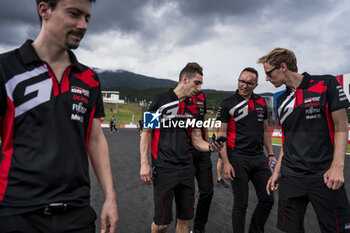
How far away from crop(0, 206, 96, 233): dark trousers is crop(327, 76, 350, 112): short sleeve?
240cm

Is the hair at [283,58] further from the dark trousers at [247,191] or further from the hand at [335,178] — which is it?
the dark trousers at [247,191]


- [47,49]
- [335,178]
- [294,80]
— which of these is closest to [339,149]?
[335,178]

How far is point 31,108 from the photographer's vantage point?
144cm

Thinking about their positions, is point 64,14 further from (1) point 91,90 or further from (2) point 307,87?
(2) point 307,87

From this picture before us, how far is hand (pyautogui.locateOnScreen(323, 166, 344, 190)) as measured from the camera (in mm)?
2324

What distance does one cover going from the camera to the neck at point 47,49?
1.57m

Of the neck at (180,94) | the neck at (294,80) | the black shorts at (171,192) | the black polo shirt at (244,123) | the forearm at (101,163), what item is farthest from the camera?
the black polo shirt at (244,123)

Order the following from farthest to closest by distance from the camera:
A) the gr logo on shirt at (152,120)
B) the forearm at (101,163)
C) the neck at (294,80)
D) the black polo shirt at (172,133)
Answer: the gr logo on shirt at (152,120) → the black polo shirt at (172,133) → the neck at (294,80) → the forearm at (101,163)

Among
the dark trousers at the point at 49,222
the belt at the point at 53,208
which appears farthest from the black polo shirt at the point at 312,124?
the belt at the point at 53,208

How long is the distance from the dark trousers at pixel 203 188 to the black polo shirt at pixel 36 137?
2.79 metres

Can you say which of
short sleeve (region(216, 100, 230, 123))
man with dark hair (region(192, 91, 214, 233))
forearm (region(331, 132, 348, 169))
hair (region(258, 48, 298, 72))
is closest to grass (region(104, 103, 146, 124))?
man with dark hair (region(192, 91, 214, 233))

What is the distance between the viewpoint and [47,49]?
1.58m

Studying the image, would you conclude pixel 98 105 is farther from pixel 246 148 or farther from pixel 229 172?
pixel 246 148

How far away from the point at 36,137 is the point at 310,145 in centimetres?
251
